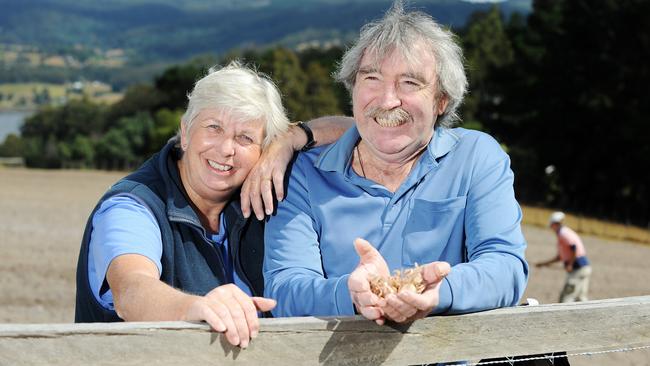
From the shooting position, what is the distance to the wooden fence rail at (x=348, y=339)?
6.34 feet

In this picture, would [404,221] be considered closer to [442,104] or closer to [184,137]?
[442,104]

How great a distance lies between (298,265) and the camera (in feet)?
9.02

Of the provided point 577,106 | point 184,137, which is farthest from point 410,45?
point 577,106

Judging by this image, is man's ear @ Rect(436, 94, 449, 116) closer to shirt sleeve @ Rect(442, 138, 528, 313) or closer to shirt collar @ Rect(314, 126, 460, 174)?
shirt collar @ Rect(314, 126, 460, 174)

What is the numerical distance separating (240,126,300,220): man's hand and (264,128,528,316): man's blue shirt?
0.05m

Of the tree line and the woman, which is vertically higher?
the woman

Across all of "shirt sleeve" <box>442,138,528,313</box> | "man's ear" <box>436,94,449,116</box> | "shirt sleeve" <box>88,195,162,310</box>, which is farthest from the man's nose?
"shirt sleeve" <box>88,195,162,310</box>

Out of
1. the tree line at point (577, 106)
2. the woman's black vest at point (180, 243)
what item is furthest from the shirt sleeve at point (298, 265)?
the tree line at point (577, 106)

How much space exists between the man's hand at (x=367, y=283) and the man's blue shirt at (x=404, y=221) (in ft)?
0.77

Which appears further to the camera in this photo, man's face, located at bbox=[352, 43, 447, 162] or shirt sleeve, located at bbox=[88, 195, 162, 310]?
A: man's face, located at bbox=[352, 43, 447, 162]

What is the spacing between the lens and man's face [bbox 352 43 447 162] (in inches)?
112

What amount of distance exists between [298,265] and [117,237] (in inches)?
21.3

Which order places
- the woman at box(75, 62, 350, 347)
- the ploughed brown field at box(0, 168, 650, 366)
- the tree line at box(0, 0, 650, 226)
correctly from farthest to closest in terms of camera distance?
the tree line at box(0, 0, 650, 226) < the ploughed brown field at box(0, 168, 650, 366) < the woman at box(75, 62, 350, 347)

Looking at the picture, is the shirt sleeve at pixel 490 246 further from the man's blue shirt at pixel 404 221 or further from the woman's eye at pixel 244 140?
the woman's eye at pixel 244 140
